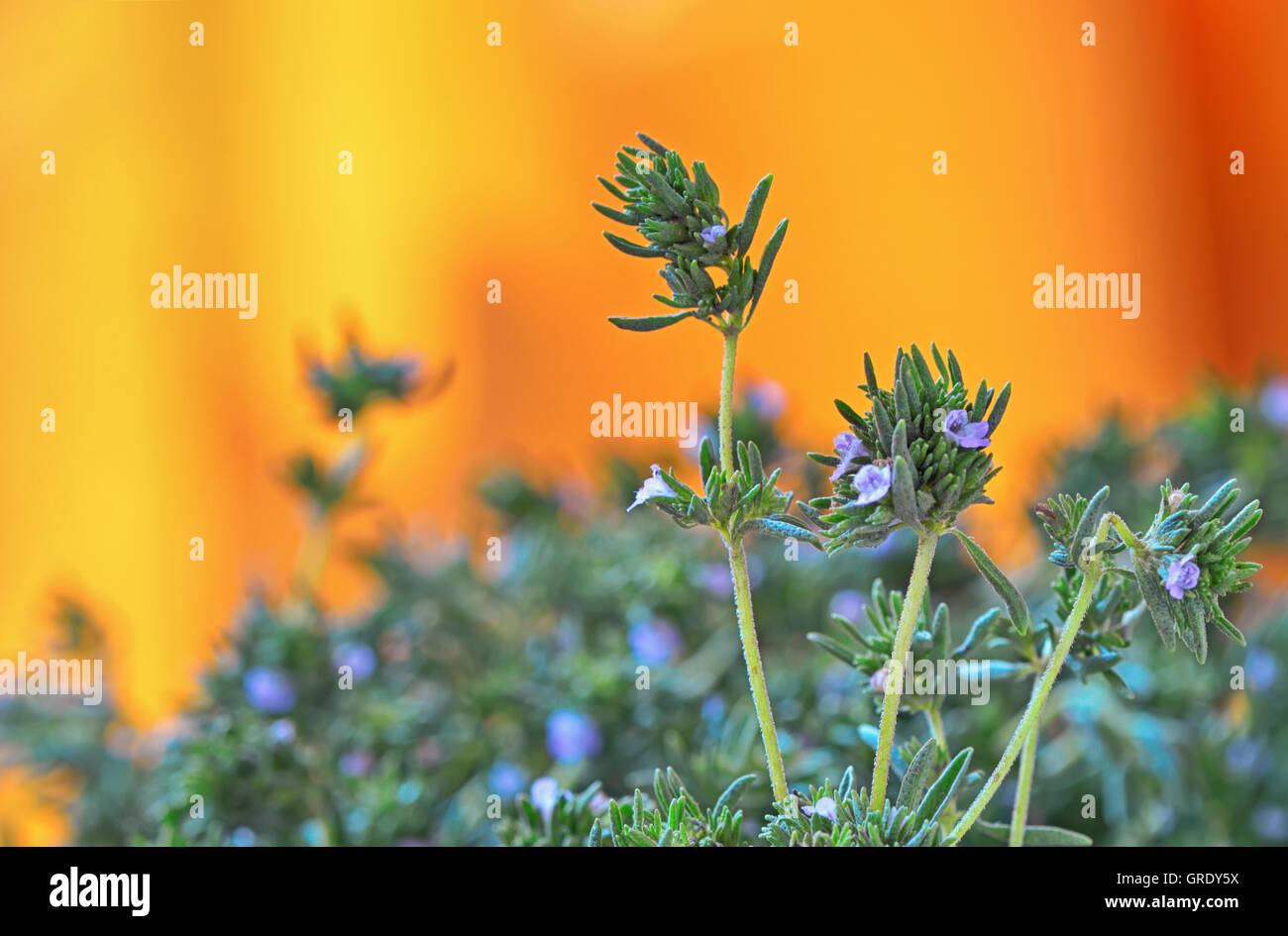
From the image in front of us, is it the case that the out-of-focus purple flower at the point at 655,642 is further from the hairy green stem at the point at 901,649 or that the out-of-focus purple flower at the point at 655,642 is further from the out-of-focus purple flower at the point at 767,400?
the hairy green stem at the point at 901,649

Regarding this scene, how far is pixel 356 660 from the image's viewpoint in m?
0.77

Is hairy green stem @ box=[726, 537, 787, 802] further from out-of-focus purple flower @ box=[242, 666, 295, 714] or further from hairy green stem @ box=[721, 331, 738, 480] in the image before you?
out-of-focus purple flower @ box=[242, 666, 295, 714]

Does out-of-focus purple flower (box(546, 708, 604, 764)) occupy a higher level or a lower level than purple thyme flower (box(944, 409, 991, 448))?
lower

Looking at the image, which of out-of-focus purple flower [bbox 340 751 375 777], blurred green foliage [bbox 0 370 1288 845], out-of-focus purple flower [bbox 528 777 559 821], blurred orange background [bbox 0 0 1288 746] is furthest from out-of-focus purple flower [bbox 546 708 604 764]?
blurred orange background [bbox 0 0 1288 746]

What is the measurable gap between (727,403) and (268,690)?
1.66 feet

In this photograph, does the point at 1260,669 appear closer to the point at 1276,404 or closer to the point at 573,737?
the point at 1276,404

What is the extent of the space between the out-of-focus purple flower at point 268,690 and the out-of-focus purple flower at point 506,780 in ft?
0.44

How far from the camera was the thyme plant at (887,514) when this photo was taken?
0.99ft

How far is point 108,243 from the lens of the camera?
178cm

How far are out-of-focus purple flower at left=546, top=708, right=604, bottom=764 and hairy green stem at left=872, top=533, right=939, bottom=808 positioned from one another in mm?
371

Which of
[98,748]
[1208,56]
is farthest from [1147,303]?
[98,748]

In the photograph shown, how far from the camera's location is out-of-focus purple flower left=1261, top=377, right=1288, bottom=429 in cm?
87

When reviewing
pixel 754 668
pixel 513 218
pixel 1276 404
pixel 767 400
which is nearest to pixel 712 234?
pixel 754 668
